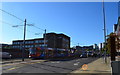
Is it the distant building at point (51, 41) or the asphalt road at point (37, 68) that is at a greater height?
the distant building at point (51, 41)

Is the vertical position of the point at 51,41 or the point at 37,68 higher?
the point at 51,41

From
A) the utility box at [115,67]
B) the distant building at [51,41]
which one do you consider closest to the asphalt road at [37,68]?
the utility box at [115,67]

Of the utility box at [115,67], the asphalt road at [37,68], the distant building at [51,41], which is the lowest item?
the asphalt road at [37,68]

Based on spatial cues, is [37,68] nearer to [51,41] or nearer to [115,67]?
[115,67]

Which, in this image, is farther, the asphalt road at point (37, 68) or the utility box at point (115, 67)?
the asphalt road at point (37, 68)

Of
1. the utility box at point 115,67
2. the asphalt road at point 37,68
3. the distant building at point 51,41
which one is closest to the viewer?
the utility box at point 115,67

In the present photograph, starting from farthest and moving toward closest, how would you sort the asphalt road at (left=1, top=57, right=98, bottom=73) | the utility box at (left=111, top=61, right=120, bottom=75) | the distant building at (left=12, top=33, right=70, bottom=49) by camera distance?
the distant building at (left=12, top=33, right=70, bottom=49) < the asphalt road at (left=1, top=57, right=98, bottom=73) < the utility box at (left=111, top=61, right=120, bottom=75)

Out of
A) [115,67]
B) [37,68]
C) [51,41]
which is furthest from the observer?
[51,41]

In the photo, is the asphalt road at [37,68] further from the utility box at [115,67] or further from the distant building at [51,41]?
the distant building at [51,41]

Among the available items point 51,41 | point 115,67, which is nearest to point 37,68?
point 115,67

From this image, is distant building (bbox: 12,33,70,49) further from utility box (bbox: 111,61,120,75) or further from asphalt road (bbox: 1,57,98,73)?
utility box (bbox: 111,61,120,75)

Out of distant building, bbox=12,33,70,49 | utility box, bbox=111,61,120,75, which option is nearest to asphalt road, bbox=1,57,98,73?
utility box, bbox=111,61,120,75

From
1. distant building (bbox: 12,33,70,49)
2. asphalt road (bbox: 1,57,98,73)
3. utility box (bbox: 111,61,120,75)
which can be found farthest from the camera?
distant building (bbox: 12,33,70,49)

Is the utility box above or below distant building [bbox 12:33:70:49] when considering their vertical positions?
below
